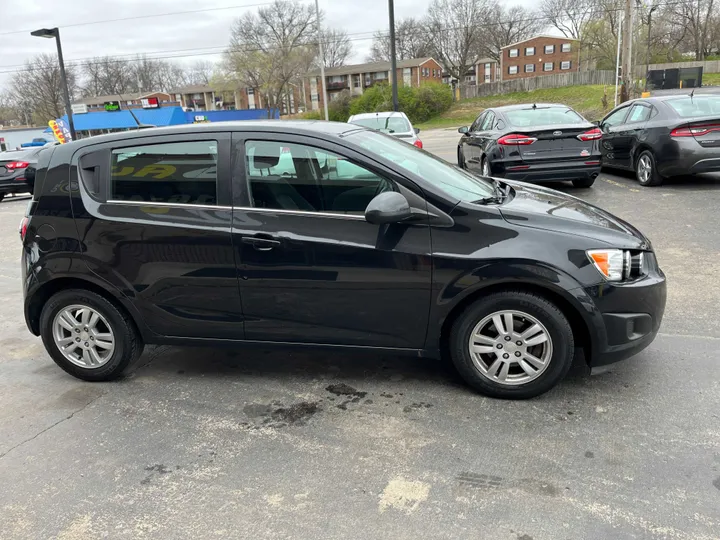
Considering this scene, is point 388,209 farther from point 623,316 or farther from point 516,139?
point 516,139

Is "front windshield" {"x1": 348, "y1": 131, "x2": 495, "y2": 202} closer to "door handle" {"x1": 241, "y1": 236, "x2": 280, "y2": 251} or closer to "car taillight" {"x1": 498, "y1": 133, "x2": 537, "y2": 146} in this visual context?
"door handle" {"x1": 241, "y1": 236, "x2": 280, "y2": 251}

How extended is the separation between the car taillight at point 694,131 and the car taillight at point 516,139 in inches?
85.2

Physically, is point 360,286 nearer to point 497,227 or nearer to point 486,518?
point 497,227

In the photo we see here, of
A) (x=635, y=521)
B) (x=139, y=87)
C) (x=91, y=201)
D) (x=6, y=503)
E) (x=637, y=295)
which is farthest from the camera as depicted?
(x=139, y=87)

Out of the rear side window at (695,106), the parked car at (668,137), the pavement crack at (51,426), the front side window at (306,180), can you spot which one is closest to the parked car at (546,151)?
the parked car at (668,137)

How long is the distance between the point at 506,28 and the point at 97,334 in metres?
77.6

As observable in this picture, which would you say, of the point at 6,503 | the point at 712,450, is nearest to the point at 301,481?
the point at 6,503

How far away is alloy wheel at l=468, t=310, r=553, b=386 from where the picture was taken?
10.8 ft

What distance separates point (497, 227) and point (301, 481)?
174 centimetres

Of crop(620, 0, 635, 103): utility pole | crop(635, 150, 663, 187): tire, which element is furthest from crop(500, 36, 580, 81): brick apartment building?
crop(635, 150, 663, 187): tire

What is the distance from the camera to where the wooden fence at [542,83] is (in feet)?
158

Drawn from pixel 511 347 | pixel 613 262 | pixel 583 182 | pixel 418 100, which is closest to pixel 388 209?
pixel 511 347

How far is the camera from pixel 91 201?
373 centimetres

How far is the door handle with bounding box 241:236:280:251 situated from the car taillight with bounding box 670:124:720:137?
7.76 meters
